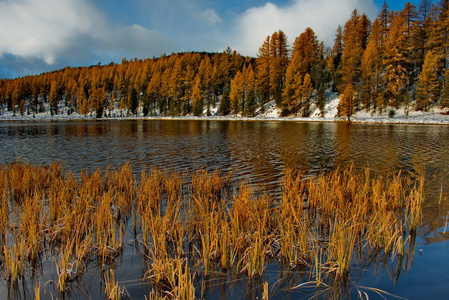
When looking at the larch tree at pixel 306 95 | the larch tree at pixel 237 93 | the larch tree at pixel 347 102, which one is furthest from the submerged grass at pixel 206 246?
the larch tree at pixel 237 93

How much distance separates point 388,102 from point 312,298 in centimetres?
6256

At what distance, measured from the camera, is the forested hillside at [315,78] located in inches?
2191

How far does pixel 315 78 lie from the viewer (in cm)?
7250

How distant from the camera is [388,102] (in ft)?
182

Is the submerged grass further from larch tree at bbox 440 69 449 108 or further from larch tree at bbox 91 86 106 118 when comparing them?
larch tree at bbox 91 86 106 118

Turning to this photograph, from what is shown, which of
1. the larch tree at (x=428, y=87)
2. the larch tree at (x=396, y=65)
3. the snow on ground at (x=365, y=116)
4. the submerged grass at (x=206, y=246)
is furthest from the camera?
the larch tree at (x=396, y=65)

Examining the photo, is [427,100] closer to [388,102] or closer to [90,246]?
[388,102]

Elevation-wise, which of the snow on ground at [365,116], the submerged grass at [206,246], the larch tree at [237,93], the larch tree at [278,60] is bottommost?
the submerged grass at [206,246]

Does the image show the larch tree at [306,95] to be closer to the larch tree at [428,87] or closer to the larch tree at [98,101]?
the larch tree at [428,87]

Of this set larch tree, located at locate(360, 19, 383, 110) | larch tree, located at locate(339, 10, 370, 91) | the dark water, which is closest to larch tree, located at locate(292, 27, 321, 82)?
larch tree, located at locate(339, 10, 370, 91)

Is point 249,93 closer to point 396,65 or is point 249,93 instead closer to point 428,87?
point 396,65

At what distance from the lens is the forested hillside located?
55656mm

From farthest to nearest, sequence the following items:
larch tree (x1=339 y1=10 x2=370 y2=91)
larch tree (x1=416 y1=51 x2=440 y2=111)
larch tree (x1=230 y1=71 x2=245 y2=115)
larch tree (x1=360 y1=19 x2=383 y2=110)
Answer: larch tree (x1=230 y1=71 x2=245 y2=115) < larch tree (x1=339 y1=10 x2=370 y2=91) < larch tree (x1=360 y1=19 x2=383 y2=110) < larch tree (x1=416 y1=51 x2=440 y2=111)

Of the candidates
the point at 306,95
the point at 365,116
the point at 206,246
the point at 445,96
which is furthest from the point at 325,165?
the point at 306,95
